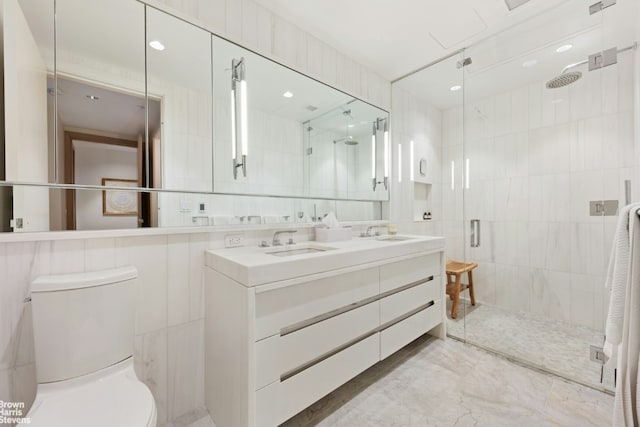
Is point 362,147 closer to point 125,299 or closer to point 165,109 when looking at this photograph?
point 165,109

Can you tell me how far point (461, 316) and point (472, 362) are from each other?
0.67m

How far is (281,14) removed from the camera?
6.11 ft

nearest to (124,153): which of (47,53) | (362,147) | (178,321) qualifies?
(47,53)

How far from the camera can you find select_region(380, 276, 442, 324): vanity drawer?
172cm

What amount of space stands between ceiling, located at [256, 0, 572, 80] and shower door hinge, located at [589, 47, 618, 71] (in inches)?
17.5

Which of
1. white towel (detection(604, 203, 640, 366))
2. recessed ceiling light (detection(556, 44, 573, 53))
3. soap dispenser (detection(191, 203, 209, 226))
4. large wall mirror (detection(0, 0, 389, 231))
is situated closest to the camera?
white towel (detection(604, 203, 640, 366))

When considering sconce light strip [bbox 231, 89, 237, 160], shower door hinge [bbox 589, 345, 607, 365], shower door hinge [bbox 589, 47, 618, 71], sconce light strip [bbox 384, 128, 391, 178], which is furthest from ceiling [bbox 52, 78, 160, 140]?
shower door hinge [bbox 589, 345, 607, 365]

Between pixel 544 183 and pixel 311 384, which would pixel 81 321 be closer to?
pixel 311 384

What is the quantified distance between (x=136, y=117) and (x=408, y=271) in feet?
6.48

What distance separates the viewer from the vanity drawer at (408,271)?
1719 millimetres

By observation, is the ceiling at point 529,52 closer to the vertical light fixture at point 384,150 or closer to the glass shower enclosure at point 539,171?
the glass shower enclosure at point 539,171

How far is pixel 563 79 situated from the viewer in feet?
6.44

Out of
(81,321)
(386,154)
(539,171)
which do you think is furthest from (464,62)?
(81,321)

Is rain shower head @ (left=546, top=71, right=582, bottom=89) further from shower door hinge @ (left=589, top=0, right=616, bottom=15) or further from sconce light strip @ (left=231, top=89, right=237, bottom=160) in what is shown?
sconce light strip @ (left=231, top=89, right=237, bottom=160)
